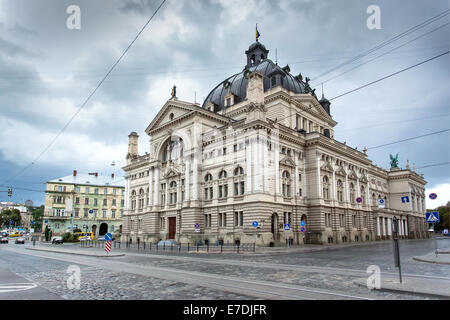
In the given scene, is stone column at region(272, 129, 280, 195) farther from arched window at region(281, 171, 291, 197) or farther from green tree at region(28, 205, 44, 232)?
green tree at region(28, 205, 44, 232)

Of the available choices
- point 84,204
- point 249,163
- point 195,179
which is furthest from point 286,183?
point 84,204

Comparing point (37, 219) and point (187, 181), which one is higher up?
point (187, 181)

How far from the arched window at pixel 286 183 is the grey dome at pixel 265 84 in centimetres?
1701

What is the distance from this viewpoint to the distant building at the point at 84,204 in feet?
290

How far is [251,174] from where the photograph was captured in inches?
1636

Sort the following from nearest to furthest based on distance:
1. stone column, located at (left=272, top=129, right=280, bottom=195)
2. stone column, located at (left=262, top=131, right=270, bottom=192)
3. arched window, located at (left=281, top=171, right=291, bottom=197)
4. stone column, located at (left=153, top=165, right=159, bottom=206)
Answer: stone column, located at (left=262, top=131, right=270, bottom=192) < stone column, located at (left=272, top=129, right=280, bottom=195) < arched window, located at (left=281, top=171, right=291, bottom=197) < stone column, located at (left=153, top=165, right=159, bottom=206)

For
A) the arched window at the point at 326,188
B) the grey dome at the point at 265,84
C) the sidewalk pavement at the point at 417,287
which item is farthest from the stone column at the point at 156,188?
the sidewalk pavement at the point at 417,287

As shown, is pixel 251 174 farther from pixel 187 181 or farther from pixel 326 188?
pixel 326 188

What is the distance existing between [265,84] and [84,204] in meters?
62.8

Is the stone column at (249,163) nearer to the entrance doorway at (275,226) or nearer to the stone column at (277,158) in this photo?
the stone column at (277,158)

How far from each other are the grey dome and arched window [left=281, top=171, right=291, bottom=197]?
17010 millimetres

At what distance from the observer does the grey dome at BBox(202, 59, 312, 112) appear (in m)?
58.0

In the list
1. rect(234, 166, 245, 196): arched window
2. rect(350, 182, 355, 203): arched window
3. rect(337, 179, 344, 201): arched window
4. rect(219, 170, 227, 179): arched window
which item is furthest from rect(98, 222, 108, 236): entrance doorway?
rect(350, 182, 355, 203): arched window
